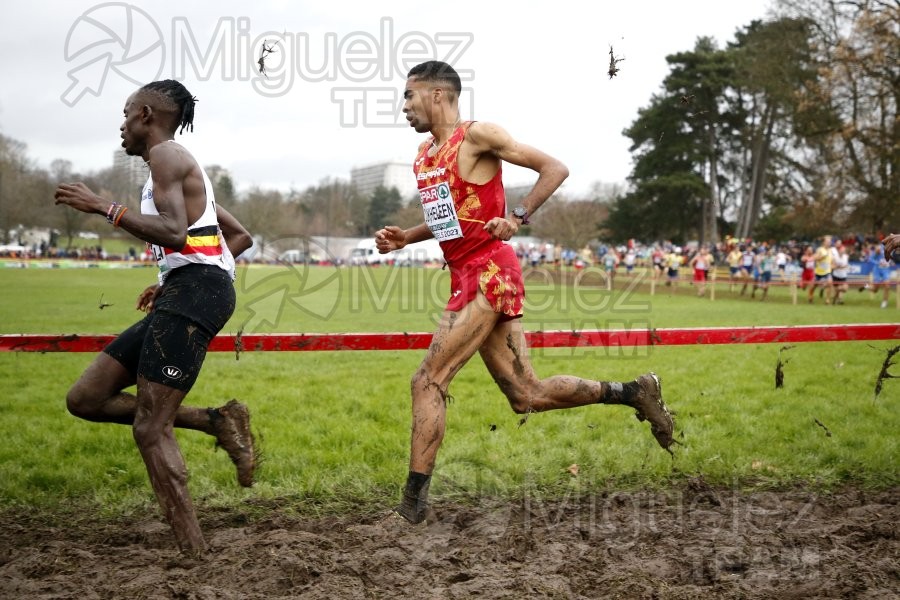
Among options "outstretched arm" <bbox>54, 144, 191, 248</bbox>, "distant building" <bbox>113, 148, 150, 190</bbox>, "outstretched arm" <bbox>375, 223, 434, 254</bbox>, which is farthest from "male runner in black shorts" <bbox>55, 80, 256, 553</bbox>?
"outstretched arm" <bbox>375, 223, 434, 254</bbox>

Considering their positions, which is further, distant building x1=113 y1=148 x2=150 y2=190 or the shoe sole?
the shoe sole

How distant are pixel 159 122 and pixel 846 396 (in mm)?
7351

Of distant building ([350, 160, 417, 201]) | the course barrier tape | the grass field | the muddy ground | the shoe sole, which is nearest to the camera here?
the muddy ground

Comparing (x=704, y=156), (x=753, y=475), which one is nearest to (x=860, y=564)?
(x=753, y=475)

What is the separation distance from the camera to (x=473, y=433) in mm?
6223

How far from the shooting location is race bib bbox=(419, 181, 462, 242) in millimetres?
3979

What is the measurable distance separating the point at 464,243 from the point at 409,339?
1.01 m

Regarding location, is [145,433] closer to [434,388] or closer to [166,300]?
[166,300]

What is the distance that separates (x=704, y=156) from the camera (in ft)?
162

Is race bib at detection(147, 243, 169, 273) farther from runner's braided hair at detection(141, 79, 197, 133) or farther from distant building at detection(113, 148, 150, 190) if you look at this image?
runner's braided hair at detection(141, 79, 197, 133)

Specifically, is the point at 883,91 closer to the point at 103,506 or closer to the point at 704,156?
the point at 704,156

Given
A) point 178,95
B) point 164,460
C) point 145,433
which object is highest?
point 178,95

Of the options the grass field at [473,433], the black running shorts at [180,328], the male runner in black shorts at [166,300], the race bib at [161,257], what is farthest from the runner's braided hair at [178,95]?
A: the grass field at [473,433]

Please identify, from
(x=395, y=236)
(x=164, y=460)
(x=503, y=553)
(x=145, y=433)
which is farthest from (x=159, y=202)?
(x=503, y=553)
